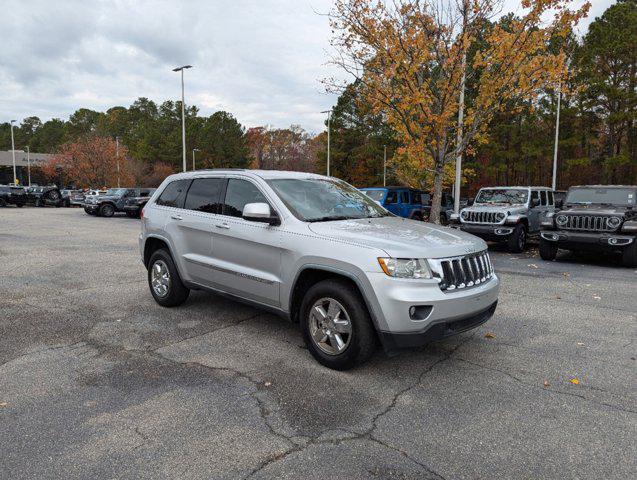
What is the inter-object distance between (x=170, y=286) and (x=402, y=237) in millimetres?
3214

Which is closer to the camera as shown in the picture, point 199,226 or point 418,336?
point 418,336

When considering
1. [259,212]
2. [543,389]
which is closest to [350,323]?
[259,212]

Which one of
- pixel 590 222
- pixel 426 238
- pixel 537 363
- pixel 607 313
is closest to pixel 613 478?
pixel 537 363

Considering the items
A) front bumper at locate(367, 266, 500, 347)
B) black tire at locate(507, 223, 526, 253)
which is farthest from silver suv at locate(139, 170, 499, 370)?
black tire at locate(507, 223, 526, 253)

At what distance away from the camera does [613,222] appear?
1002cm

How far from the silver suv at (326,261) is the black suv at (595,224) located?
679 cm

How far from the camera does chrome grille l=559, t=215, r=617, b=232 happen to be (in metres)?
10.2

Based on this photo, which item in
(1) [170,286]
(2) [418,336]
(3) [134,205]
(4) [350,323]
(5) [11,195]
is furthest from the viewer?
(5) [11,195]

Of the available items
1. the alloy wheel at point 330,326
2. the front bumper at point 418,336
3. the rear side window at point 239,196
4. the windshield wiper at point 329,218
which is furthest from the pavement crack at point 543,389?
the rear side window at point 239,196

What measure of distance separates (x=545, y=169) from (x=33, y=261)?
4282cm

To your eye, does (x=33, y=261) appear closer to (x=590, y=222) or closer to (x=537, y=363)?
(x=537, y=363)

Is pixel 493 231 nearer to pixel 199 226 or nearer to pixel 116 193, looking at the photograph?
pixel 199 226

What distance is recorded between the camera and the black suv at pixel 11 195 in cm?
3478

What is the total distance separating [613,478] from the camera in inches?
107
